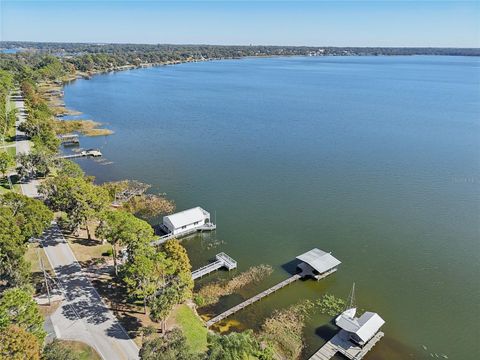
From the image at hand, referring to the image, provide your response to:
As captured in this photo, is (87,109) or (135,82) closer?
(87,109)

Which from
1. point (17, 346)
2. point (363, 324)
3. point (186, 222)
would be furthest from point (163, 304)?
point (186, 222)

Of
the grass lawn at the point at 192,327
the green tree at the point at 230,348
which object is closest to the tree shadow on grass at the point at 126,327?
the grass lawn at the point at 192,327

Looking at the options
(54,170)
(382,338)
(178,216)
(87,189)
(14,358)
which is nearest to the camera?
(14,358)

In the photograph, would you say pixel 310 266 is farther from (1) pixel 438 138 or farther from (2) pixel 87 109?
(2) pixel 87 109

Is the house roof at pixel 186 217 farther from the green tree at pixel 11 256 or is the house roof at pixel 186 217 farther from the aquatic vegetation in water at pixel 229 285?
the green tree at pixel 11 256

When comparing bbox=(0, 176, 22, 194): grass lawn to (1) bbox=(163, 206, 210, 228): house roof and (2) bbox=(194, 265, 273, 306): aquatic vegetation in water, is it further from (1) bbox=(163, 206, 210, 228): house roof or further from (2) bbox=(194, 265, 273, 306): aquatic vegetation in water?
(2) bbox=(194, 265, 273, 306): aquatic vegetation in water

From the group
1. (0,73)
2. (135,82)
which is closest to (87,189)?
(0,73)

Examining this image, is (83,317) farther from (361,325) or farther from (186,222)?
(361,325)
